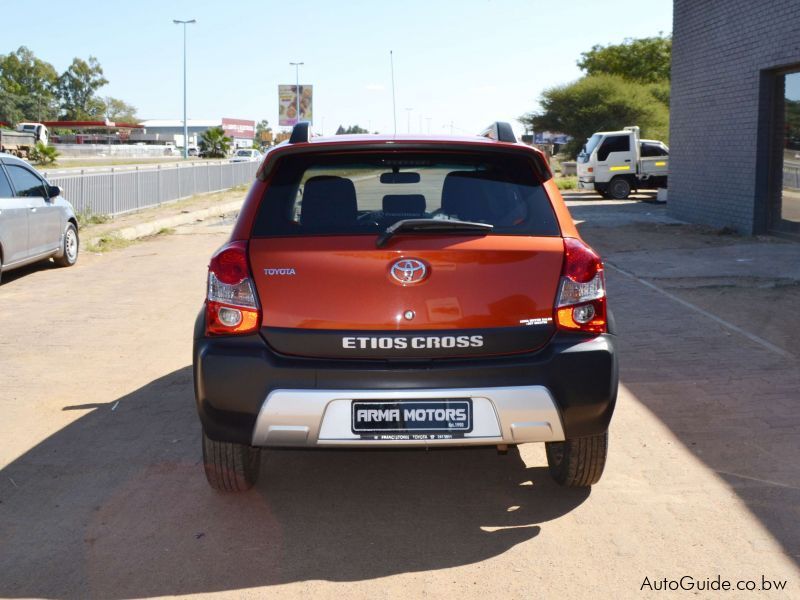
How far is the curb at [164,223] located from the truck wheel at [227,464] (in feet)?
41.7

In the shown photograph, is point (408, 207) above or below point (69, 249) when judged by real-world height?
above

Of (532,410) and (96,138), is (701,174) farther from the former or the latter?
(96,138)

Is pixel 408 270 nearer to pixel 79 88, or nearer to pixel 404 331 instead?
pixel 404 331

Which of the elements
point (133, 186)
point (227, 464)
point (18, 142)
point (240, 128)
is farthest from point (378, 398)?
point (240, 128)

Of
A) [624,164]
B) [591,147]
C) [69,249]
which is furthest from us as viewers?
[591,147]

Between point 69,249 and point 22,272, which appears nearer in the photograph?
point 22,272

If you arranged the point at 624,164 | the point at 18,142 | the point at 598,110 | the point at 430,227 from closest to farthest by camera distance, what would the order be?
the point at 430,227 → the point at 624,164 → the point at 598,110 → the point at 18,142

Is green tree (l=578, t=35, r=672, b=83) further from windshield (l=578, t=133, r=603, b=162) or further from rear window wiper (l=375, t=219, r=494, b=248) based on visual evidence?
rear window wiper (l=375, t=219, r=494, b=248)

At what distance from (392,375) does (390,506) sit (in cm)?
86

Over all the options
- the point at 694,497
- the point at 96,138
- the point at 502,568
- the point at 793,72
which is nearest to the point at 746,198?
the point at 793,72

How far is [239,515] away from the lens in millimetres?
4422

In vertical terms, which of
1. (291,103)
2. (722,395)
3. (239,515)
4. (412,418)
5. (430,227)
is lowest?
(239,515)

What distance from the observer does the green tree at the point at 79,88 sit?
495 ft

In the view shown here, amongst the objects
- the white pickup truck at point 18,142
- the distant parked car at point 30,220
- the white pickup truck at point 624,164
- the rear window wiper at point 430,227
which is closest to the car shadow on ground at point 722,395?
the rear window wiper at point 430,227
